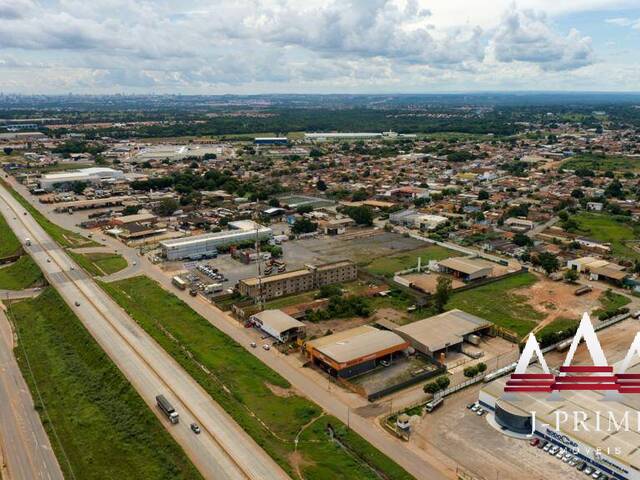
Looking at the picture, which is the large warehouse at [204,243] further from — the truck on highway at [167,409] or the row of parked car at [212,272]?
the truck on highway at [167,409]

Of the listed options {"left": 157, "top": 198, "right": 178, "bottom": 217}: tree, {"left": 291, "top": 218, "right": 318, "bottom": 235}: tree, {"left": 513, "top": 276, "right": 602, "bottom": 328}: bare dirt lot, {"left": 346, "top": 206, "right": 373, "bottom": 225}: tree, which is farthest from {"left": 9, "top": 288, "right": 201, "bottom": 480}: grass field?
{"left": 346, "top": 206, "right": 373, "bottom": 225}: tree

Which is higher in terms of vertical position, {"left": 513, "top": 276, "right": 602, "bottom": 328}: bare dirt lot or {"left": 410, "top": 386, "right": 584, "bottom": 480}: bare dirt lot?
{"left": 410, "top": 386, "right": 584, "bottom": 480}: bare dirt lot

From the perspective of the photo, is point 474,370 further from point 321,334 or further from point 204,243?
point 204,243

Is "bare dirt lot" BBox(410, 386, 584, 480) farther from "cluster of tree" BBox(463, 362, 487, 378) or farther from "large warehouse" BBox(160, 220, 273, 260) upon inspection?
"large warehouse" BBox(160, 220, 273, 260)

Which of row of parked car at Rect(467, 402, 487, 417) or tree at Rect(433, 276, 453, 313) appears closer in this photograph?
row of parked car at Rect(467, 402, 487, 417)

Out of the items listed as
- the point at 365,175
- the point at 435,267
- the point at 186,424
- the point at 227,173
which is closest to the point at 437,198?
the point at 365,175

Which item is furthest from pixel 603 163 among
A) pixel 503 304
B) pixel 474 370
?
pixel 474 370

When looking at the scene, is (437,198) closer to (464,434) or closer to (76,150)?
(464,434)
